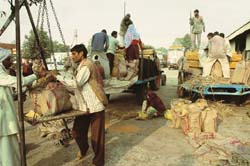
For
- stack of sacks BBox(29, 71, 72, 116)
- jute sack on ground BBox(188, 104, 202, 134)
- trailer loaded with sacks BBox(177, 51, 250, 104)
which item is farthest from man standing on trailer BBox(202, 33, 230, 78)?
stack of sacks BBox(29, 71, 72, 116)

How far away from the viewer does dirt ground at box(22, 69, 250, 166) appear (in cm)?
508

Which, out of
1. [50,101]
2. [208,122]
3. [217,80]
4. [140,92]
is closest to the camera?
[50,101]

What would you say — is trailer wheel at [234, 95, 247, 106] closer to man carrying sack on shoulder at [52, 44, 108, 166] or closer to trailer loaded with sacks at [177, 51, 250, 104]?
trailer loaded with sacks at [177, 51, 250, 104]

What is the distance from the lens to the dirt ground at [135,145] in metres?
5.08

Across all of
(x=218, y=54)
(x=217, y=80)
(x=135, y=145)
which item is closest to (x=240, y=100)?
(x=217, y=80)

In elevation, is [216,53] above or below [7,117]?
above

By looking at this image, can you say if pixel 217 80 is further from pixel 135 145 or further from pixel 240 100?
pixel 135 145

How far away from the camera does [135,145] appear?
5.90 meters

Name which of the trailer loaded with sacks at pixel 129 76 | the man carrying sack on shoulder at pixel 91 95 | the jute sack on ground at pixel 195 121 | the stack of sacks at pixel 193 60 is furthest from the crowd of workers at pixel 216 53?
the man carrying sack on shoulder at pixel 91 95

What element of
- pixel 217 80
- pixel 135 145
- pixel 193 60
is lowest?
pixel 135 145

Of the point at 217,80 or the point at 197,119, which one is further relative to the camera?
the point at 217,80

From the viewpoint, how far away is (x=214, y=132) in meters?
6.53

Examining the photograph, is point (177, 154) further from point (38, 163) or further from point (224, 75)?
point (224, 75)

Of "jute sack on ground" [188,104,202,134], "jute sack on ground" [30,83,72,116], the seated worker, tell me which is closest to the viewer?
"jute sack on ground" [30,83,72,116]
